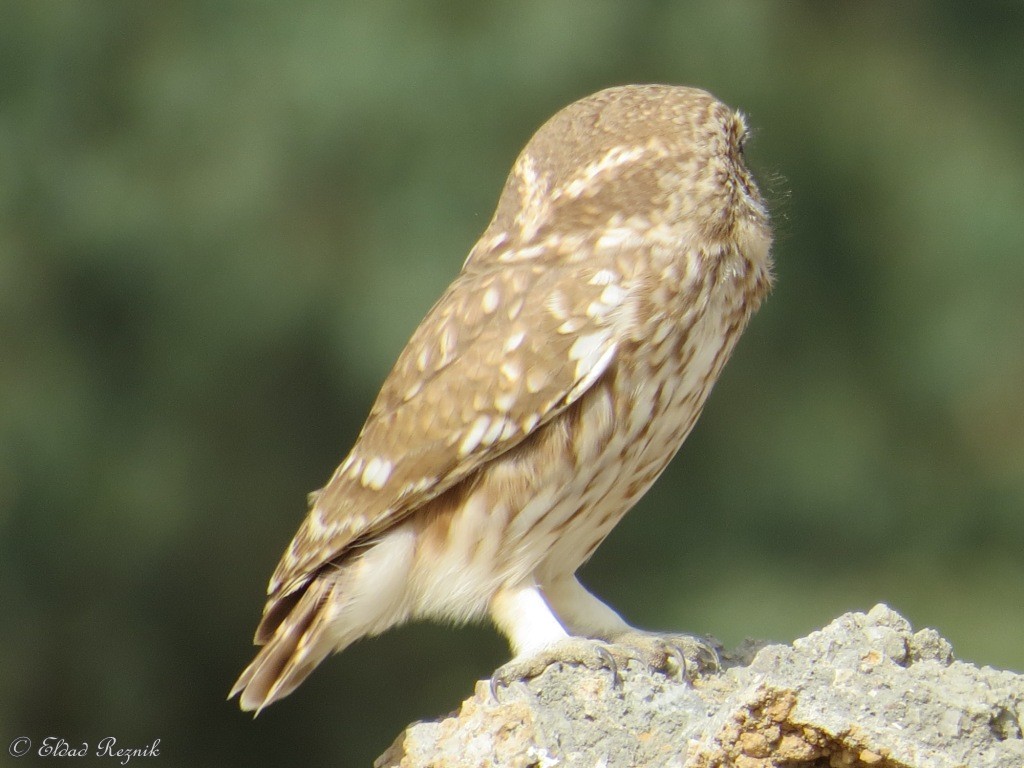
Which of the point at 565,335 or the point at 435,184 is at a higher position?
the point at 435,184

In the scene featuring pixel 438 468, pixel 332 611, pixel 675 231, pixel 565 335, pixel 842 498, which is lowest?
pixel 332 611

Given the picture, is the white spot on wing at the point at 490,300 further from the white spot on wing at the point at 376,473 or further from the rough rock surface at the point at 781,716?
the rough rock surface at the point at 781,716

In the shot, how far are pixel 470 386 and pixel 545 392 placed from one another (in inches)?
6.1

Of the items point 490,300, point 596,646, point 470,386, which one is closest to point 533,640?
point 596,646

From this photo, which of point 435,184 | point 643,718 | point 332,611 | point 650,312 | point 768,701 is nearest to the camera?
point 768,701

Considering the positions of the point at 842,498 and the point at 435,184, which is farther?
the point at 842,498

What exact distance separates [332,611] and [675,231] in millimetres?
949

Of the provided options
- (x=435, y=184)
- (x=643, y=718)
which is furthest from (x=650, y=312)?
(x=435, y=184)

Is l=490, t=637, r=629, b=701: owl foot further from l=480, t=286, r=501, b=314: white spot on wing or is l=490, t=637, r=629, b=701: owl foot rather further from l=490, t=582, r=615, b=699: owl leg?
l=480, t=286, r=501, b=314: white spot on wing

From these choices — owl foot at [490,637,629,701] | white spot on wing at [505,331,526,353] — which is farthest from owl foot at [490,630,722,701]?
white spot on wing at [505,331,526,353]

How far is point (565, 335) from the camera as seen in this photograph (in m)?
2.82

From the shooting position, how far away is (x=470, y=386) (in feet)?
9.48

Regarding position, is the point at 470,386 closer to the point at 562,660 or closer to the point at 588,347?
the point at 588,347

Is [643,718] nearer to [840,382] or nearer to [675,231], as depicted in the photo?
[675,231]
